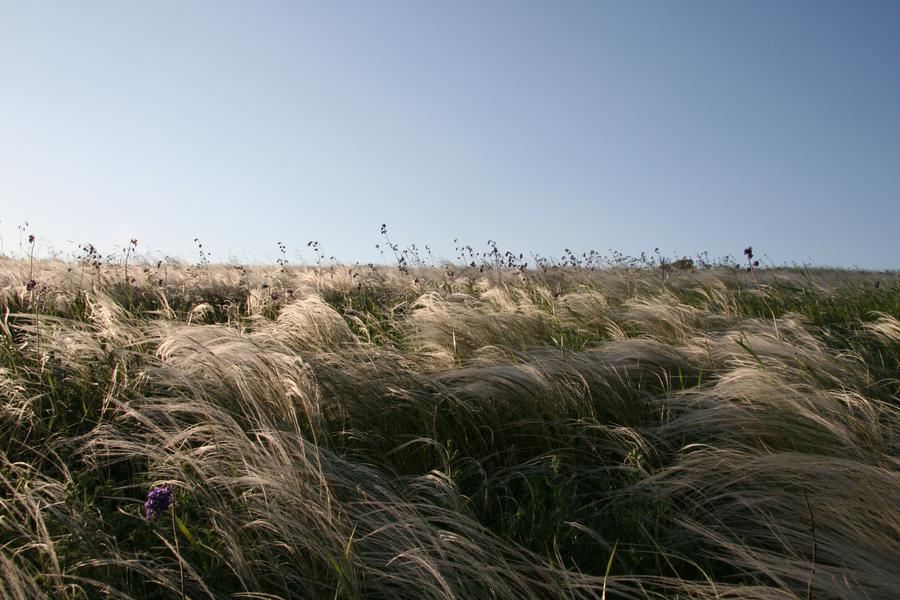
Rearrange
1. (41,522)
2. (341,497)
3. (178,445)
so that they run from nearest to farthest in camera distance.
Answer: (41,522)
(341,497)
(178,445)

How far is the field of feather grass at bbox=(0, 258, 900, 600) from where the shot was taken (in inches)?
51.8

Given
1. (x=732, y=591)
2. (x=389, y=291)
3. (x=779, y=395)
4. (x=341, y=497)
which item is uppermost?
(x=389, y=291)

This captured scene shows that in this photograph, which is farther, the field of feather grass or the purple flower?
the field of feather grass

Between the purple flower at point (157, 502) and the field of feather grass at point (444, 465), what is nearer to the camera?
the purple flower at point (157, 502)

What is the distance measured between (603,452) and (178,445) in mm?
1594

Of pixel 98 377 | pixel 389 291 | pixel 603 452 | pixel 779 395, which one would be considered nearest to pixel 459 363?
pixel 603 452

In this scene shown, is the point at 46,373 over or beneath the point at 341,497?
over

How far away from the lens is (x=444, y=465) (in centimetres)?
181

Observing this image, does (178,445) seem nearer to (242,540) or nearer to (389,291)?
(242,540)

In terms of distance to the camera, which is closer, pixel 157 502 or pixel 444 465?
pixel 157 502

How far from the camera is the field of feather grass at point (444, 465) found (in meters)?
1.32

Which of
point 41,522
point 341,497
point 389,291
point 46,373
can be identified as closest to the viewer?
point 41,522

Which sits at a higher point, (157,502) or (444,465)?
(157,502)

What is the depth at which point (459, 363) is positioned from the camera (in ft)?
9.48
